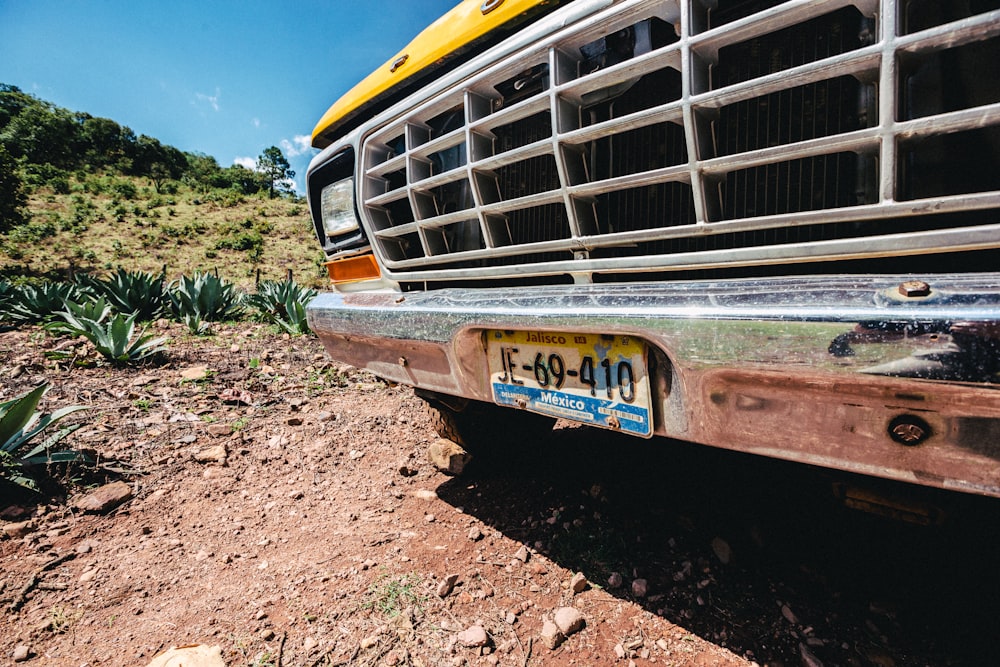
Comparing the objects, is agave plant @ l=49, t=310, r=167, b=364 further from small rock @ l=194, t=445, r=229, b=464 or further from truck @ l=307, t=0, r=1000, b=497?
truck @ l=307, t=0, r=1000, b=497

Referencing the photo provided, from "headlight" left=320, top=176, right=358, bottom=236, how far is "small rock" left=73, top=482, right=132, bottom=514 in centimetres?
152

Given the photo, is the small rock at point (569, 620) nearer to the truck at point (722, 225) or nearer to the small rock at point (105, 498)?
the truck at point (722, 225)

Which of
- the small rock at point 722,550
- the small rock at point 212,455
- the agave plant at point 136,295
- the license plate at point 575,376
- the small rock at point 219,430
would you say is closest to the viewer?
the license plate at point 575,376

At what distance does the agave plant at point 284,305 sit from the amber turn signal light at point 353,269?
3.72 metres

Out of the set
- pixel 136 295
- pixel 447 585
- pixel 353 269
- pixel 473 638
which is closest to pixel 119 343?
pixel 136 295

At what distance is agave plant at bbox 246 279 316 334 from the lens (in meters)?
5.55

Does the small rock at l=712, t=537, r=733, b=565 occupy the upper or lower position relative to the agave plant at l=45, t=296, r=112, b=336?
lower

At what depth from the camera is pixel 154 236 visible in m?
25.7

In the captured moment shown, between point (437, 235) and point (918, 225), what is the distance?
4.09ft

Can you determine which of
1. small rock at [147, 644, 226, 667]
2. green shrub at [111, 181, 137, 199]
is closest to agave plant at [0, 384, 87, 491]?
small rock at [147, 644, 226, 667]

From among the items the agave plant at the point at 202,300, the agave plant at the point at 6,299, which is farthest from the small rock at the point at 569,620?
the agave plant at the point at 6,299

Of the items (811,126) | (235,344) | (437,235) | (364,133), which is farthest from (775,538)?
(235,344)

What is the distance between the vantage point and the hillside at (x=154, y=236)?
22.2 metres

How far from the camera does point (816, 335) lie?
80 centimetres
